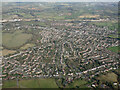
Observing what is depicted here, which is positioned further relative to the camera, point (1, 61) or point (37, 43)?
point (37, 43)

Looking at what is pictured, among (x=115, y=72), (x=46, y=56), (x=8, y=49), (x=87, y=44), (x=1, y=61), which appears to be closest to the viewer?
(x=115, y=72)

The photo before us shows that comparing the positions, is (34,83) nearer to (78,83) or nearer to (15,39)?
(78,83)

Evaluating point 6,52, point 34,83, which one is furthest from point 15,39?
point 34,83

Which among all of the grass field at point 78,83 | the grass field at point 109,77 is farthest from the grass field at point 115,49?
the grass field at point 78,83

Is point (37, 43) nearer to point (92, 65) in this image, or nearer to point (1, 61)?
point (1, 61)

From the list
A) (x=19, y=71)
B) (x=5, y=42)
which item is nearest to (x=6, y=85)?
(x=19, y=71)

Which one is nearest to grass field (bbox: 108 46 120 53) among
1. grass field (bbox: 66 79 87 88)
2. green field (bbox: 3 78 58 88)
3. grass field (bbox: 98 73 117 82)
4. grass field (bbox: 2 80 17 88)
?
grass field (bbox: 98 73 117 82)
